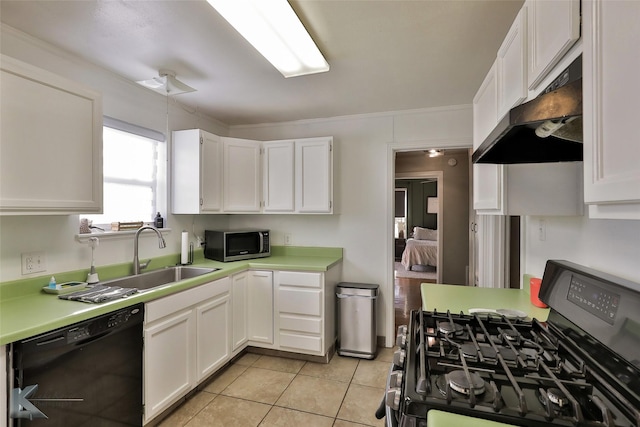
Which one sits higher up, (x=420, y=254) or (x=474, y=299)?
(x=474, y=299)

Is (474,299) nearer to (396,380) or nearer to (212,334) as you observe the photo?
(396,380)

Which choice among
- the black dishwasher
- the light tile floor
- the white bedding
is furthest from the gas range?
the white bedding

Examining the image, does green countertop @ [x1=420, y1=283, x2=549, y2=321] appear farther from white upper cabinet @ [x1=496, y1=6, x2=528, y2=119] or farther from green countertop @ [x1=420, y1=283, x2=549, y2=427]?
white upper cabinet @ [x1=496, y1=6, x2=528, y2=119]

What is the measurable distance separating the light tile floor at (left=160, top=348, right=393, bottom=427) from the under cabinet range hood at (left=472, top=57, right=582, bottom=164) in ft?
6.07

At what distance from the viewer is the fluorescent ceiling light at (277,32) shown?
1404 mm

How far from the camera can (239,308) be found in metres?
2.84

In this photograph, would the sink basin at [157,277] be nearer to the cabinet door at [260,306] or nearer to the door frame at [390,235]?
the cabinet door at [260,306]

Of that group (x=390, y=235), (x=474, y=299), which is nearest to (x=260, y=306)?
(x=390, y=235)

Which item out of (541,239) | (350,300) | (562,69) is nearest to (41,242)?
(350,300)

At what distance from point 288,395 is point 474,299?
5.12 feet

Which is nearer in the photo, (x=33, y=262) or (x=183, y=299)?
(x=33, y=262)

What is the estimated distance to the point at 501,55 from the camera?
1.36 m

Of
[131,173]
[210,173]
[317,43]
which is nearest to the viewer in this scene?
[317,43]

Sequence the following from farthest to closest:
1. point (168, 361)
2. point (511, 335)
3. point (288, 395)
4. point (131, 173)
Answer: point (131, 173) → point (288, 395) → point (168, 361) → point (511, 335)
